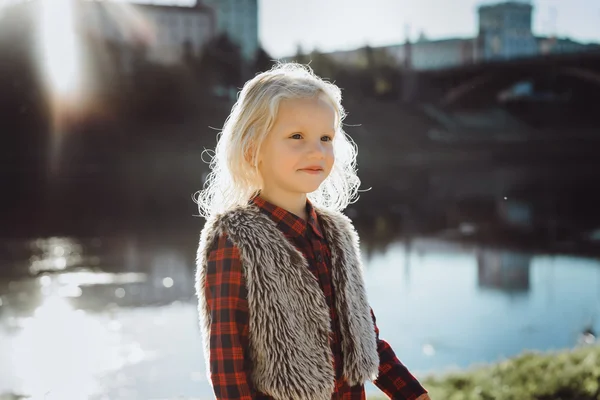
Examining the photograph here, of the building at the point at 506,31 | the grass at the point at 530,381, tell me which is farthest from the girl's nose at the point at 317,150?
the building at the point at 506,31

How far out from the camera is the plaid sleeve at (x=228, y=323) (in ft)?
3.65

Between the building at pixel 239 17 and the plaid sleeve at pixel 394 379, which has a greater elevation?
the building at pixel 239 17

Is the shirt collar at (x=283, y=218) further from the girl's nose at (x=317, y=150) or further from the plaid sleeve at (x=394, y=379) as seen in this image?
the plaid sleeve at (x=394, y=379)

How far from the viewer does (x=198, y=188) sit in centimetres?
2030

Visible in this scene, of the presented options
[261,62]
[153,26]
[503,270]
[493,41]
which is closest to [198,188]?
[503,270]

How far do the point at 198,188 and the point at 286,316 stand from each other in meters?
19.3

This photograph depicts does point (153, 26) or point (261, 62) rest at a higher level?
point (153, 26)

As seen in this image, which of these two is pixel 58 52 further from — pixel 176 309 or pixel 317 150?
pixel 317 150

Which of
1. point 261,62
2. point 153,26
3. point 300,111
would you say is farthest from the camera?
point 153,26

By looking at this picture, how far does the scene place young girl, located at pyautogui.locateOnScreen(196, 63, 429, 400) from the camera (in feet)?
3.79

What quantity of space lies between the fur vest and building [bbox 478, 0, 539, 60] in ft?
246

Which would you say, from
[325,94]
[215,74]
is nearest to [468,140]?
[215,74]

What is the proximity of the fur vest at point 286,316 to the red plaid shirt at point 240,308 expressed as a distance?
1 cm

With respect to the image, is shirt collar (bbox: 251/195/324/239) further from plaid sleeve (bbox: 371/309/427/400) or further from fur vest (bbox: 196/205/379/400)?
plaid sleeve (bbox: 371/309/427/400)
